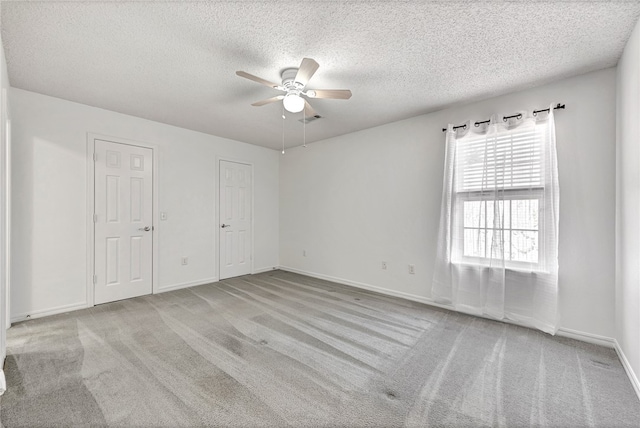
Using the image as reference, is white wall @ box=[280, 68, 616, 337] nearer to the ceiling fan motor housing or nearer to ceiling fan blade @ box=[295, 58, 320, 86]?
the ceiling fan motor housing

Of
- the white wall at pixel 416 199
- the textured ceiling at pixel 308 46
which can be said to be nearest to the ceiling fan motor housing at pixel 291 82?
the textured ceiling at pixel 308 46

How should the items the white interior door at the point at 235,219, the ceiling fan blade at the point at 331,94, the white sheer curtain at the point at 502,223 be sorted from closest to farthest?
the ceiling fan blade at the point at 331,94
the white sheer curtain at the point at 502,223
the white interior door at the point at 235,219

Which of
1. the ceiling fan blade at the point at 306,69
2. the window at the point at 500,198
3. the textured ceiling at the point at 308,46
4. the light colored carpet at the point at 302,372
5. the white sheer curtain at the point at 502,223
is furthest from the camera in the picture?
the window at the point at 500,198

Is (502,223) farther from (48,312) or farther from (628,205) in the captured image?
(48,312)

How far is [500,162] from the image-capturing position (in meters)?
2.96

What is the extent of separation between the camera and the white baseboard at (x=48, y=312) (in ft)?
9.56

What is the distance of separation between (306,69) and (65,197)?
3279 mm

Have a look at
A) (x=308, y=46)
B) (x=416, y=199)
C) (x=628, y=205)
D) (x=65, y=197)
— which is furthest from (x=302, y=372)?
(x=65, y=197)

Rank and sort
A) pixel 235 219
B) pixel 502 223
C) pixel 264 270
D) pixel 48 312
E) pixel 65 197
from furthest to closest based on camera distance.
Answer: pixel 264 270 → pixel 235 219 → pixel 65 197 → pixel 48 312 → pixel 502 223

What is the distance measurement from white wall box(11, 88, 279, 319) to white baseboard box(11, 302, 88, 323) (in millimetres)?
11

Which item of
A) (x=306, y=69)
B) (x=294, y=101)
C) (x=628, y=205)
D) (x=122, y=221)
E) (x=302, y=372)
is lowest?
(x=302, y=372)

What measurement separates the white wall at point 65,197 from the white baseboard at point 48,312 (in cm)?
1

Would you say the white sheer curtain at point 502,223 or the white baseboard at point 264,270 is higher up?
the white sheer curtain at point 502,223

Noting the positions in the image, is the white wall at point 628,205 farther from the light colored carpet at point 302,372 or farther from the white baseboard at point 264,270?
the white baseboard at point 264,270
